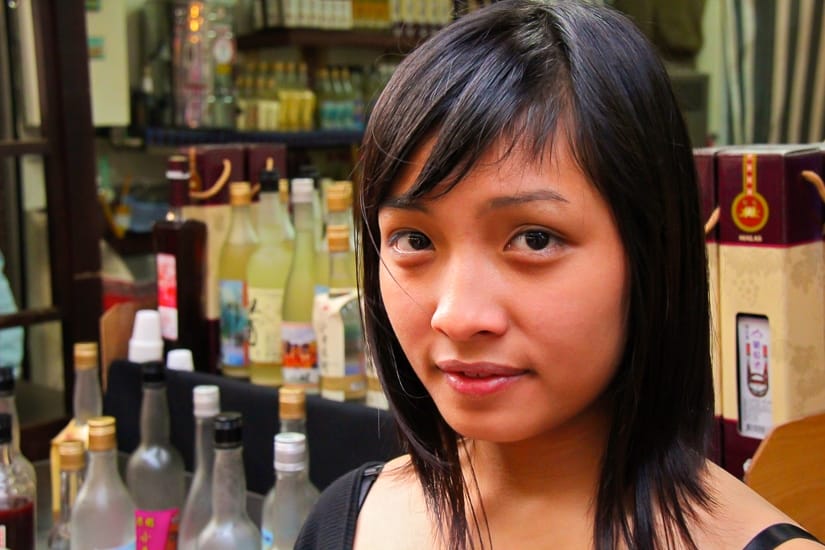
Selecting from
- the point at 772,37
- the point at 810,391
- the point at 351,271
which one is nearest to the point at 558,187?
the point at 810,391

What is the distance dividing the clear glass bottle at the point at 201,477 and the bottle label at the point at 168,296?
0.37 m

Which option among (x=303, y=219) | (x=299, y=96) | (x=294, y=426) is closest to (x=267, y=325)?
(x=303, y=219)

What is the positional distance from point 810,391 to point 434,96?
672mm

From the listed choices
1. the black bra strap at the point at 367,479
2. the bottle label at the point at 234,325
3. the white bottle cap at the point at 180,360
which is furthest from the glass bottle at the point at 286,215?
the black bra strap at the point at 367,479

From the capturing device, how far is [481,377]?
632 mm

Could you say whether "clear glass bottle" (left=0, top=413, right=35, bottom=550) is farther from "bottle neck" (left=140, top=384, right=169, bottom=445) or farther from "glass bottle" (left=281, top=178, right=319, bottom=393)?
"glass bottle" (left=281, top=178, right=319, bottom=393)

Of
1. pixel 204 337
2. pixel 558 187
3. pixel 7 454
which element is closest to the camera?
pixel 558 187

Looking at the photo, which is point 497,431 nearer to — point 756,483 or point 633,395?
point 633,395

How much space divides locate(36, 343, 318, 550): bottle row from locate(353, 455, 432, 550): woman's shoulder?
0.46 m

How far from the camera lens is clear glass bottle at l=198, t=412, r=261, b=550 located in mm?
1328

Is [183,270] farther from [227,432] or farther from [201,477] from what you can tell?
[227,432]

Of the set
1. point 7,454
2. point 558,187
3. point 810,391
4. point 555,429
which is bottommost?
point 7,454

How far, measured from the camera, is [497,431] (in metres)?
0.64

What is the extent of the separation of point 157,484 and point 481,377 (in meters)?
1.07
